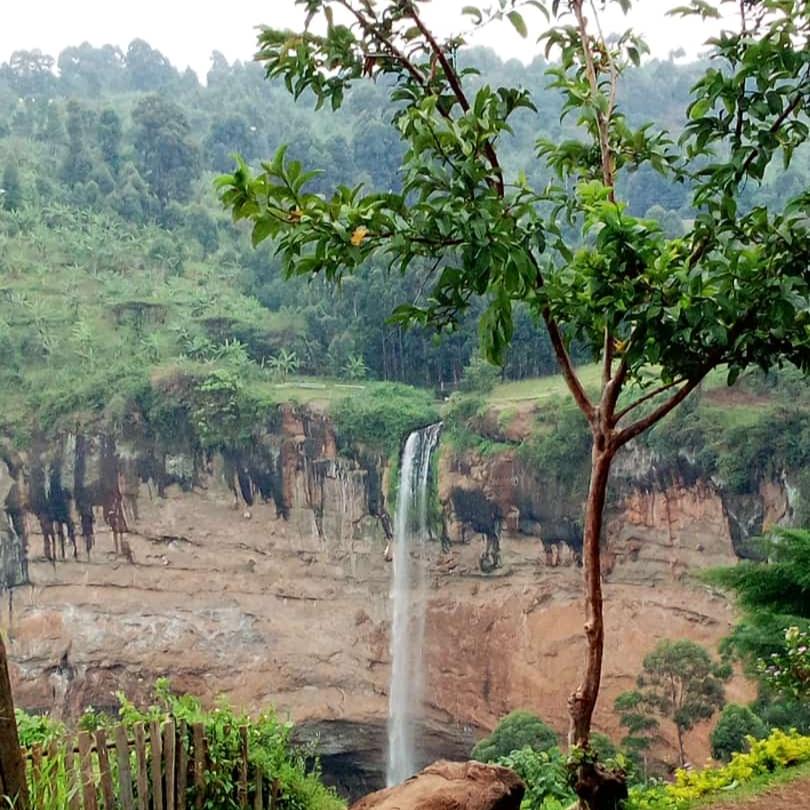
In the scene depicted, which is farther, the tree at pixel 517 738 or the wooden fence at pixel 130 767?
the tree at pixel 517 738

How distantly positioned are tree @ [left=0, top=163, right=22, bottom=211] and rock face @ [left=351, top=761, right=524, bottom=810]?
80.2 ft

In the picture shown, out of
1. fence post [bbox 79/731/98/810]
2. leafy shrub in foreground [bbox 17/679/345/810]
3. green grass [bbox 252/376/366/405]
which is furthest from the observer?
green grass [bbox 252/376/366/405]

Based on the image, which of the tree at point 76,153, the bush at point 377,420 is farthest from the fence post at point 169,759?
the tree at point 76,153

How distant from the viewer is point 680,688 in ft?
41.8

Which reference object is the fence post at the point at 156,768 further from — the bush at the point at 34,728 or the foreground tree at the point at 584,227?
the foreground tree at the point at 584,227

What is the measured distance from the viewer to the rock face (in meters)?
2.65

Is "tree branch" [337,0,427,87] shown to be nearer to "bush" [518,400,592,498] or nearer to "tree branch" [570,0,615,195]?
"tree branch" [570,0,615,195]

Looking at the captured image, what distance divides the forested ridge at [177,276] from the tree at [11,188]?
0.03 meters

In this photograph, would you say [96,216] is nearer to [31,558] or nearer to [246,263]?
[246,263]

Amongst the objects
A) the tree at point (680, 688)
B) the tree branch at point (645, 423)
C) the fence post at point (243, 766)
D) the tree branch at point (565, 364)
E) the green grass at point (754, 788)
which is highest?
the tree branch at point (565, 364)

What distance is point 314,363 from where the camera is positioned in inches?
833

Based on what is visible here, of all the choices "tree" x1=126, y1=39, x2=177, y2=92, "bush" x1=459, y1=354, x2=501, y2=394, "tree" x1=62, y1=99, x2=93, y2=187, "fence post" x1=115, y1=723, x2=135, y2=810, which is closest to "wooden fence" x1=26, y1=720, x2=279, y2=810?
"fence post" x1=115, y1=723, x2=135, y2=810

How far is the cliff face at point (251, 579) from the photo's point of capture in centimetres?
1683

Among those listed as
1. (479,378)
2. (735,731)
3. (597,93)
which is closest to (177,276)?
(479,378)
